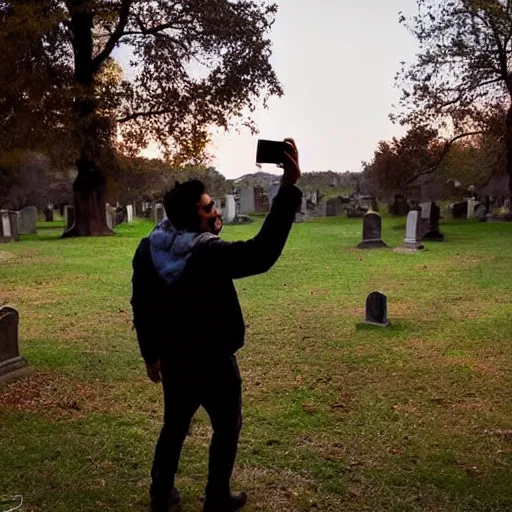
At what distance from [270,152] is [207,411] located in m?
1.39

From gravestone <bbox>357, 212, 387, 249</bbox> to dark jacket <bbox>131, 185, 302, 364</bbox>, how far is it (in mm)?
15101

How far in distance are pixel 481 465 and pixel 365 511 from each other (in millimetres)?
1058

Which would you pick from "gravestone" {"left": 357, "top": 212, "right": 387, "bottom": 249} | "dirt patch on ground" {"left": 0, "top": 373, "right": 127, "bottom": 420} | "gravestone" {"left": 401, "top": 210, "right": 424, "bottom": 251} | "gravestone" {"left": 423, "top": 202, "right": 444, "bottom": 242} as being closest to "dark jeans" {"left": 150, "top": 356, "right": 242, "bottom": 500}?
"dirt patch on ground" {"left": 0, "top": 373, "right": 127, "bottom": 420}

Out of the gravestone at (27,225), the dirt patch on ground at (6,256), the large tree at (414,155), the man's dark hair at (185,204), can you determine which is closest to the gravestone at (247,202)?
the large tree at (414,155)

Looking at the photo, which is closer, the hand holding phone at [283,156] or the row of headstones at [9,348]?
the hand holding phone at [283,156]

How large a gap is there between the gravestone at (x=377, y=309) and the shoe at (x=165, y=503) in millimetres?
4928

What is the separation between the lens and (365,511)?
3.41 metres

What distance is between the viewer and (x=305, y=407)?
507 centimetres

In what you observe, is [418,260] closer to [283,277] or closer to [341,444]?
[283,277]

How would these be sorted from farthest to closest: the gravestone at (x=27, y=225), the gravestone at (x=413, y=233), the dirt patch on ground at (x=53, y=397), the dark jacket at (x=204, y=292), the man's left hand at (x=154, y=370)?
the gravestone at (x=27, y=225) < the gravestone at (x=413, y=233) < the dirt patch on ground at (x=53, y=397) < the man's left hand at (x=154, y=370) < the dark jacket at (x=204, y=292)

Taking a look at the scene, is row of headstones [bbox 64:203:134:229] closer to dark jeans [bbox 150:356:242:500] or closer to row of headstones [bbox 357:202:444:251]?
row of headstones [bbox 357:202:444:251]

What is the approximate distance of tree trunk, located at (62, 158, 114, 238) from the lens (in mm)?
24766

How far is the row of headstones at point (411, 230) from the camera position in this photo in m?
17.1

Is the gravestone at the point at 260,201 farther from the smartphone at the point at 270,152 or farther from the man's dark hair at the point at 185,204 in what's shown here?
the smartphone at the point at 270,152
